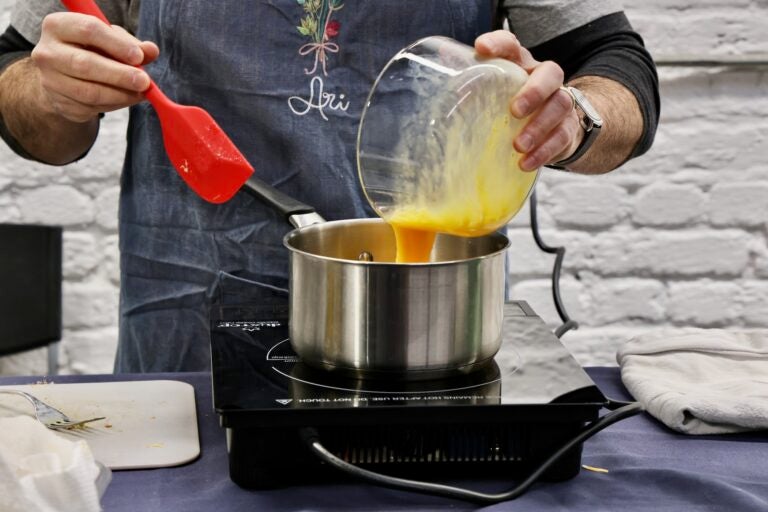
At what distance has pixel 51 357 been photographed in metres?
1.52

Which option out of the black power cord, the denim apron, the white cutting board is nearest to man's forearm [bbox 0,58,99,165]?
the denim apron

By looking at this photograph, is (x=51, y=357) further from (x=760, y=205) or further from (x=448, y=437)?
(x=760, y=205)

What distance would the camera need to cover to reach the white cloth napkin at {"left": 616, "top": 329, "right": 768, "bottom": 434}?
770mm

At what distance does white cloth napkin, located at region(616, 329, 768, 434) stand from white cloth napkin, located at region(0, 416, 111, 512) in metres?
0.44

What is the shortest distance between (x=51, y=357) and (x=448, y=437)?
Result: 1.01m

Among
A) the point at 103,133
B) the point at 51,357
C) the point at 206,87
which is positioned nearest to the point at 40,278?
the point at 51,357

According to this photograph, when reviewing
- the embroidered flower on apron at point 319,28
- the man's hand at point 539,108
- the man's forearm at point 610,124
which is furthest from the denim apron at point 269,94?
the man's hand at point 539,108

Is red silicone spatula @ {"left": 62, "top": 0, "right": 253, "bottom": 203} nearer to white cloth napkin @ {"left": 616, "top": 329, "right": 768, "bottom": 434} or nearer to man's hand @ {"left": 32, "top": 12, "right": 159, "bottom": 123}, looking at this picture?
man's hand @ {"left": 32, "top": 12, "right": 159, "bottom": 123}

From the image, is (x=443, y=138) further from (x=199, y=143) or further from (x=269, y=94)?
(x=269, y=94)

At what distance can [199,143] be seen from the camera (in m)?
0.80

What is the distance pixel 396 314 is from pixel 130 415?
25 centimetres

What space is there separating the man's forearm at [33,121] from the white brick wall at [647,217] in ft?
1.57

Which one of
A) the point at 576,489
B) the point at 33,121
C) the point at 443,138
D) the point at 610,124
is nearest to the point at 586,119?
the point at 610,124

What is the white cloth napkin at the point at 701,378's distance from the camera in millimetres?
770
